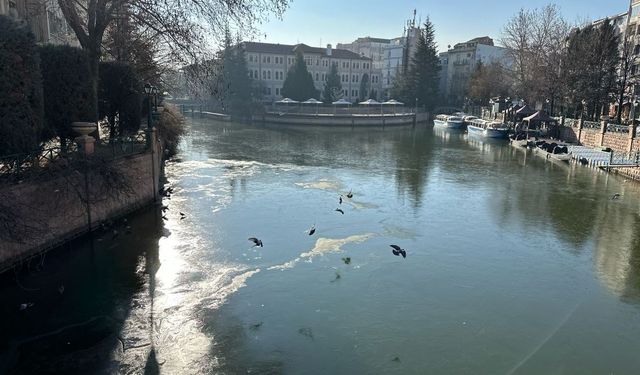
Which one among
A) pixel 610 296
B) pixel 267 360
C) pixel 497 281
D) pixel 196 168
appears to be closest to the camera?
pixel 267 360

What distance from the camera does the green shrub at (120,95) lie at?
1945 cm

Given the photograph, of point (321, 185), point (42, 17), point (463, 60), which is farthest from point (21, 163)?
point (463, 60)

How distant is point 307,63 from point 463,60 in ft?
92.4

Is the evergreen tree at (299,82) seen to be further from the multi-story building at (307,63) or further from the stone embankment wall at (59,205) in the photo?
the stone embankment wall at (59,205)

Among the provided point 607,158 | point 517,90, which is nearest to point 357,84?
point 517,90

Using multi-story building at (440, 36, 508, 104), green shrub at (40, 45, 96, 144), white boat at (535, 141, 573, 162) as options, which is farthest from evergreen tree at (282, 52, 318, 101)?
green shrub at (40, 45, 96, 144)

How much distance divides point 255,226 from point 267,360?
7870mm

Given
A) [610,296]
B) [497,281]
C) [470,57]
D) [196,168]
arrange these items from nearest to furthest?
[610,296] < [497,281] < [196,168] < [470,57]

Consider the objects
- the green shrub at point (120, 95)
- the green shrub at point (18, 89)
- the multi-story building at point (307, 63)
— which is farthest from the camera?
the multi-story building at point (307, 63)

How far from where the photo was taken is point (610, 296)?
11.6 m

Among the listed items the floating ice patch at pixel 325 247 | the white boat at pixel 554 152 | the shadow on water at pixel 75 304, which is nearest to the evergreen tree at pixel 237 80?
the white boat at pixel 554 152

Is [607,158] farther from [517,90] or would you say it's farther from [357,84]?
[357,84]

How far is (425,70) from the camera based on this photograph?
75312mm

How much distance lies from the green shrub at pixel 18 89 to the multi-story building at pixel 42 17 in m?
7.63
